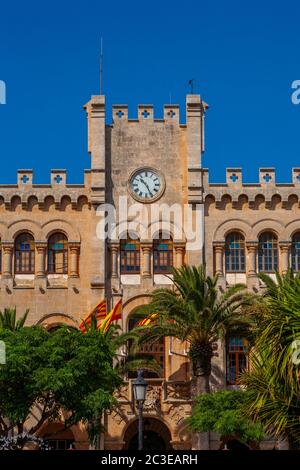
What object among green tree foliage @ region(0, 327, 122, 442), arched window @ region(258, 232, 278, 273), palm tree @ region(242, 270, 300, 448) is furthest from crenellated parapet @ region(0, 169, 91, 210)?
palm tree @ region(242, 270, 300, 448)

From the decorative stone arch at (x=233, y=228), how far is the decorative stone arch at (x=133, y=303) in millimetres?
4980

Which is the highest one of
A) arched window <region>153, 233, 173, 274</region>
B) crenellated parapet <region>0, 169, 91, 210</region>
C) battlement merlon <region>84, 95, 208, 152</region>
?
battlement merlon <region>84, 95, 208, 152</region>

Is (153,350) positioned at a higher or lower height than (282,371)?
higher

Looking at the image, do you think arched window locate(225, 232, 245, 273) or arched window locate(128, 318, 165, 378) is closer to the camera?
arched window locate(128, 318, 165, 378)

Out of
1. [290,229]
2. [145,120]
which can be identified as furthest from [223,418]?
[145,120]

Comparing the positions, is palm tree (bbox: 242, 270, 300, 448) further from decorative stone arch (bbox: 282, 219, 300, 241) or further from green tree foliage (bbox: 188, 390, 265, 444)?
decorative stone arch (bbox: 282, 219, 300, 241)

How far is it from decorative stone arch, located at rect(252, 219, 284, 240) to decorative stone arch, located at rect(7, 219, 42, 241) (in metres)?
11.4

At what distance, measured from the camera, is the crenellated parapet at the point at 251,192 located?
4869 centimetres

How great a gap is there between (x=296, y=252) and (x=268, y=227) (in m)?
2.04

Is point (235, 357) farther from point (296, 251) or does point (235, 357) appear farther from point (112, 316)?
point (112, 316)

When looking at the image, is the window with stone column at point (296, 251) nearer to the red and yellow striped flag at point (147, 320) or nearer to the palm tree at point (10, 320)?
the red and yellow striped flag at point (147, 320)

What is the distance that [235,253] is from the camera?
160 ft

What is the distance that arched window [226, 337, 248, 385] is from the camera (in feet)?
154
